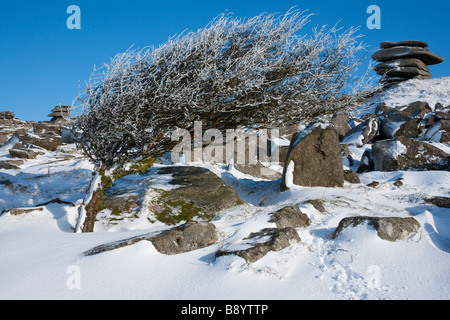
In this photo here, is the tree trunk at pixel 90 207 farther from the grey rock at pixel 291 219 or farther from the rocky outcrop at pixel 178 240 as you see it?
the grey rock at pixel 291 219

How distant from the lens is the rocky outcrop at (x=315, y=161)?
25.7ft

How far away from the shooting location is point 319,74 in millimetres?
6574

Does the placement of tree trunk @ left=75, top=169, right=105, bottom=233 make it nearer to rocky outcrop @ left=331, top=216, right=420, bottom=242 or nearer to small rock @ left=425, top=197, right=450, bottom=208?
rocky outcrop @ left=331, top=216, right=420, bottom=242

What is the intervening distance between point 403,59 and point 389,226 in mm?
32299

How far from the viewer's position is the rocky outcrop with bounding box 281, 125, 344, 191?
7.83 meters

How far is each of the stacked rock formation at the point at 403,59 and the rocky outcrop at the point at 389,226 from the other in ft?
97.0

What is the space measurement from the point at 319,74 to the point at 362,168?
5.97 metres

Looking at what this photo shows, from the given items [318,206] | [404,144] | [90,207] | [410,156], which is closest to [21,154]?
[90,207]

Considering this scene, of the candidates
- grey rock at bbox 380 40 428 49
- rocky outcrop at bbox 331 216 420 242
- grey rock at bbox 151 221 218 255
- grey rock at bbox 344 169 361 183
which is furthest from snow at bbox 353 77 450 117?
grey rock at bbox 151 221 218 255

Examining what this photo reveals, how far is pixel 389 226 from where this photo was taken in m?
3.57

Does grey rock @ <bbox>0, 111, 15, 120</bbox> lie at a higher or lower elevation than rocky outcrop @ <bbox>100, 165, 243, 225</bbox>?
higher

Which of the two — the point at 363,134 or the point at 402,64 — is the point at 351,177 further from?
the point at 402,64

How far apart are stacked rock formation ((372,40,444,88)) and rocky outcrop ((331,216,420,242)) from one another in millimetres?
29555
